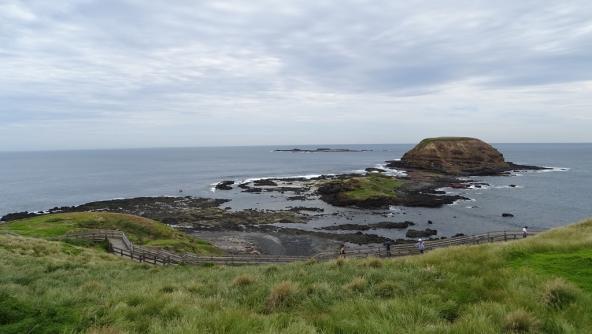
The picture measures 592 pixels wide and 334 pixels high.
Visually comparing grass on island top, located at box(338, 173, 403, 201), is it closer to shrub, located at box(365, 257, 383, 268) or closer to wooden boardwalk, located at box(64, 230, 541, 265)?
wooden boardwalk, located at box(64, 230, 541, 265)

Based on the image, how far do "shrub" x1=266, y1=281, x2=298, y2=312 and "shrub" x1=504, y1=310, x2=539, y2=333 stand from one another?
387 cm

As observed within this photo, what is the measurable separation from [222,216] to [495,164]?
3747 inches

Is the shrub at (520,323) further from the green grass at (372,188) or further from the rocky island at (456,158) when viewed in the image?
the rocky island at (456,158)

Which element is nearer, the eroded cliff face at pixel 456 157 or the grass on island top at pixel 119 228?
the grass on island top at pixel 119 228

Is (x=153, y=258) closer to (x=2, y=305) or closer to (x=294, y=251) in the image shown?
(x=294, y=251)

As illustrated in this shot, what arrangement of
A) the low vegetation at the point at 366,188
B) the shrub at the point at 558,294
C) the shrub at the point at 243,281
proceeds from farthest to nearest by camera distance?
the low vegetation at the point at 366,188
the shrub at the point at 243,281
the shrub at the point at 558,294

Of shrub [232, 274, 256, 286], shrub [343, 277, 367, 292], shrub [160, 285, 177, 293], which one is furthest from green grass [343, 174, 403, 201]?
shrub [343, 277, 367, 292]

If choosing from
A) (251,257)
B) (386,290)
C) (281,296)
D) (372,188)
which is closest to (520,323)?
(386,290)

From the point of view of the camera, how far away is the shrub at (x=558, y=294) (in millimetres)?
7402

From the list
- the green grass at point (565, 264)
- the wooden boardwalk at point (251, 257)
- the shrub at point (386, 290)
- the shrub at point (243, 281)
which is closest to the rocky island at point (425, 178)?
the wooden boardwalk at point (251, 257)

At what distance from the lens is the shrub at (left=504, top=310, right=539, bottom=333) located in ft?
20.2

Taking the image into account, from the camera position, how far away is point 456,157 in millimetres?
125938

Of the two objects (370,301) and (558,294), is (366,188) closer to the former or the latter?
(558,294)

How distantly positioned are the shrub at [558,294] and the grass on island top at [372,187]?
218 ft
